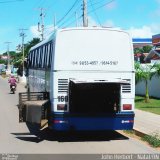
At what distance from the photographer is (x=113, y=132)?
51.8 feet

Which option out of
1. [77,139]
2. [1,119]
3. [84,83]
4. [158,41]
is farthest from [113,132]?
[158,41]

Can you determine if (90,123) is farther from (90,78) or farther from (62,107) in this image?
(90,78)

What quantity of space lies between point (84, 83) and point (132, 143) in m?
2.16

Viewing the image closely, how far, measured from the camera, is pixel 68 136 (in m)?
14.9

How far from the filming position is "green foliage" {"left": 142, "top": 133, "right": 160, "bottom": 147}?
12.7 meters

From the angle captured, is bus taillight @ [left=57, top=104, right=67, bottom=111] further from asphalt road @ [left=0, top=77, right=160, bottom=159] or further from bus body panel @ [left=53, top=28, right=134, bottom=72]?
bus body panel @ [left=53, top=28, right=134, bottom=72]

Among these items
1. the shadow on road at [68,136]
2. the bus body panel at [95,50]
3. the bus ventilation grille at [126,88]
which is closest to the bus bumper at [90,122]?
the shadow on road at [68,136]

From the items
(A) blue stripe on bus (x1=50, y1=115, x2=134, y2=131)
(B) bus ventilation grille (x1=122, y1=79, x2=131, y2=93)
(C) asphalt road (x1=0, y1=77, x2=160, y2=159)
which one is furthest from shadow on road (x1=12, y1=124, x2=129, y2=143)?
(B) bus ventilation grille (x1=122, y1=79, x2=131, y2=93)

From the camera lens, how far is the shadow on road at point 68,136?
14.2 metres

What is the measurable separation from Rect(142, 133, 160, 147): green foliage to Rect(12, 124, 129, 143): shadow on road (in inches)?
38.5

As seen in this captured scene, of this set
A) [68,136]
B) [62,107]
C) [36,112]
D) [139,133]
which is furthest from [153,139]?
[36,112]

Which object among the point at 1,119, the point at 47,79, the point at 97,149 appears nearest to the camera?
the point at 97,149

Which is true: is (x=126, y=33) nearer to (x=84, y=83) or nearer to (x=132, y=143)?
(x=84, y=83)

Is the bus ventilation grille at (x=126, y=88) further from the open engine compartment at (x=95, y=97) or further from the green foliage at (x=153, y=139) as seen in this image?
the green foliage at (x=153, y=139)
